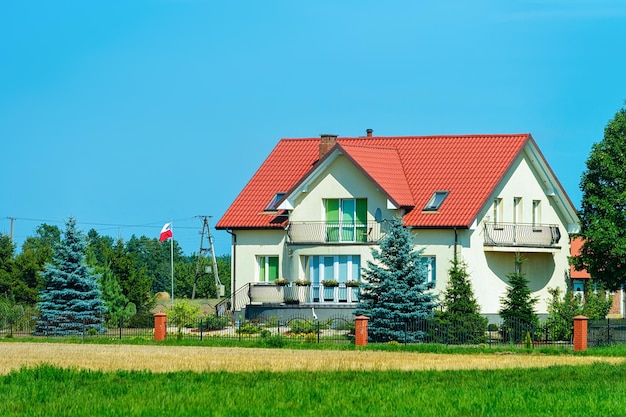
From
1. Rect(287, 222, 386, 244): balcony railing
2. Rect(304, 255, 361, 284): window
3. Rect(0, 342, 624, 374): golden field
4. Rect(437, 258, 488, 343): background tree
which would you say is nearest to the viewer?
Rect(0, 342, 624, 374): golden field

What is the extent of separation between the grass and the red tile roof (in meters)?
20.5

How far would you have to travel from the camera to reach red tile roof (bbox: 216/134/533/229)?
51188 millimetres

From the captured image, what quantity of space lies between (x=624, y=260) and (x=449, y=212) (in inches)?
291

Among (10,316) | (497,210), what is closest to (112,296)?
(10,316)

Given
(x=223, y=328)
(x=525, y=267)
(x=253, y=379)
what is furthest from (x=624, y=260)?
(x=253, y=379)

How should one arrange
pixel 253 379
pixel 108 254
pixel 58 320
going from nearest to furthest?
pixel 253 379
pixel 58 320
pixel 108 254

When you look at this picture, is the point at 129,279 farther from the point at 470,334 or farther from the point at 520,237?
the point at 470,334

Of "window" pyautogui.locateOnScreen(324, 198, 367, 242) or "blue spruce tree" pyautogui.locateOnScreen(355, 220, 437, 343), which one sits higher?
"window" pyautogui.locateOnScreen(324, 198, 367, 242)

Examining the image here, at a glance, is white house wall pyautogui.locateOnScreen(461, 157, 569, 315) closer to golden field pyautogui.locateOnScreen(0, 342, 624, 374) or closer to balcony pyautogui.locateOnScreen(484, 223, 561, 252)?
balcony pyautogui.locateOnScreen(484, 223, 561, 252)

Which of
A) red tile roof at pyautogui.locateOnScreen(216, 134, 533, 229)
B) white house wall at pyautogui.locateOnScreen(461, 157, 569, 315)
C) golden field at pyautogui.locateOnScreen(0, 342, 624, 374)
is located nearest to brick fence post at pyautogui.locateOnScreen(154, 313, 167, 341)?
golden field at pyautogui.locateOnScreen(0, 342, 624, 374)

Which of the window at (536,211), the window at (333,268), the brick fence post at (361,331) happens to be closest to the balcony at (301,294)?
the window at (333,268)

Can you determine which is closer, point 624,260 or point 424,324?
point 424,324

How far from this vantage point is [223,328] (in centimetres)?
4972

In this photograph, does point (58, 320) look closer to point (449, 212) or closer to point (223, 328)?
point (223, 328)
